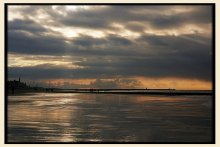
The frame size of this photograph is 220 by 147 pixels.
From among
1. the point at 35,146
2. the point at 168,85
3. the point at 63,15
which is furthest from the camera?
the point at 168,85

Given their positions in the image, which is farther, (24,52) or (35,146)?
(24,52)

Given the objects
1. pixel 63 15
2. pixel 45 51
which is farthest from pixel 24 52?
pixel 63 15

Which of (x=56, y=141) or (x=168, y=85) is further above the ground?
(x=168, y=85)

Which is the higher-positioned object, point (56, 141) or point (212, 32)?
point (212, 32)

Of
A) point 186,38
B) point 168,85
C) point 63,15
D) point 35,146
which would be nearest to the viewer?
point 35,146

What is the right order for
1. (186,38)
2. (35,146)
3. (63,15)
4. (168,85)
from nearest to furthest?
(35,146) < (63,15) < (186,38) < (168,85)

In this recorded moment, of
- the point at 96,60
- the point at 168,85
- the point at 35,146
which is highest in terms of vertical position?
the point at 96,60

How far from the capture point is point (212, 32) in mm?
6832

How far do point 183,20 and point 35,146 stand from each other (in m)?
3.73

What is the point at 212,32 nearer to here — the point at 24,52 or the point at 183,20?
the point at 183,20

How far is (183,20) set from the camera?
7.95 metres

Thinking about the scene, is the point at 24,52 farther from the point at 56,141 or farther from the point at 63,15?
the point at 56,141
